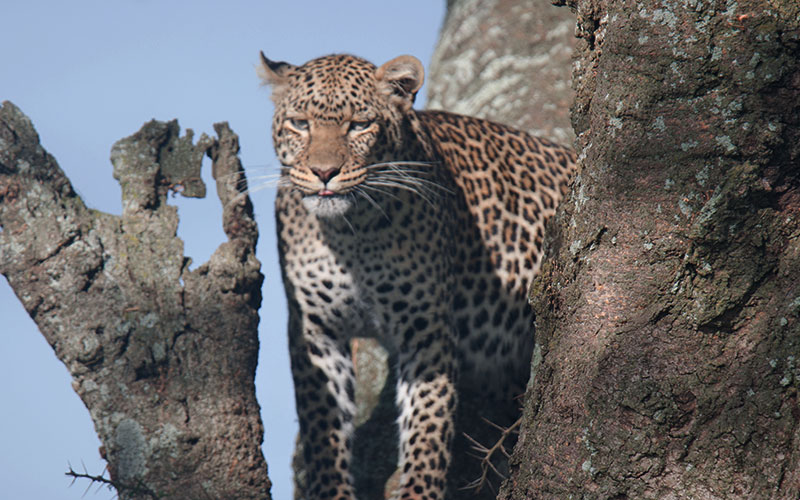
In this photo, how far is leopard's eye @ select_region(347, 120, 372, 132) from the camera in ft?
17.0

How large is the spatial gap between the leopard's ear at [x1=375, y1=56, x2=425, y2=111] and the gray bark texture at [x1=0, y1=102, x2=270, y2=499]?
1.24 meters

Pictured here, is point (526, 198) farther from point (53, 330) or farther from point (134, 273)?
point (53, 330)

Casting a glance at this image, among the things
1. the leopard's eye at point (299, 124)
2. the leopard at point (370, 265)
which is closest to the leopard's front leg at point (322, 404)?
the leopard at point (370, 265)

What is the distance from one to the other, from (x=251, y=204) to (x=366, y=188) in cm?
77

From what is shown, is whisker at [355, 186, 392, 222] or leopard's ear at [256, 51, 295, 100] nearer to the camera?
whisker at [355, 186, 392, 222]

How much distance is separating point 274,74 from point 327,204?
953 millimetres

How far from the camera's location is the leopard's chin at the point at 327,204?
505cm

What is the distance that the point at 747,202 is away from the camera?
275 centimetres

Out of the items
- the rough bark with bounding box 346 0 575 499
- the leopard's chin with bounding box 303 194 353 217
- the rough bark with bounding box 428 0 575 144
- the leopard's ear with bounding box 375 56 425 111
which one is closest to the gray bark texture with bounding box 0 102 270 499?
the leopard's chin with bounding box 303 194 353 217

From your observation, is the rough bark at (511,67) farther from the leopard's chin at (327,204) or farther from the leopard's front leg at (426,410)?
the leopard's chin at (327,204)

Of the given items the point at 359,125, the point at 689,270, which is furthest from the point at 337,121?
the point at 689,270

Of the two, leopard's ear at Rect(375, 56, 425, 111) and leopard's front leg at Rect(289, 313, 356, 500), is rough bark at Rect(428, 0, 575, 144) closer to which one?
leopard's ear at Rect(375, 56, 425, 111)

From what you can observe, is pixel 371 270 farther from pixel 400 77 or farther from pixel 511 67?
pixel 511 67

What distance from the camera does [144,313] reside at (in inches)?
176
